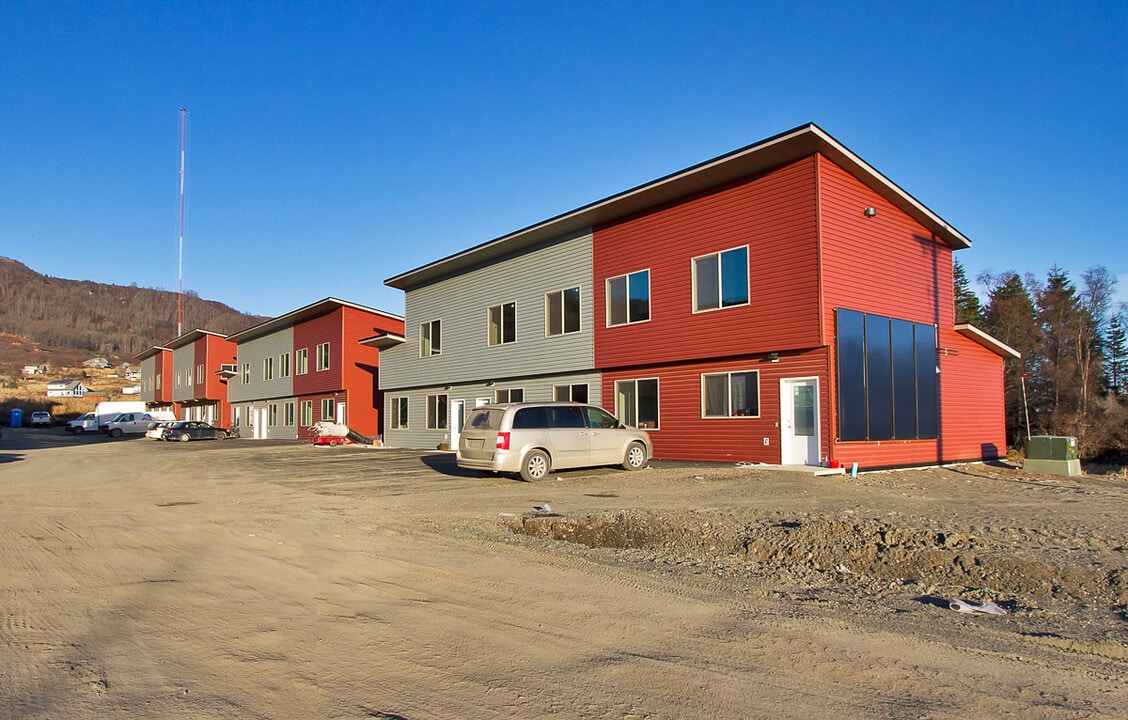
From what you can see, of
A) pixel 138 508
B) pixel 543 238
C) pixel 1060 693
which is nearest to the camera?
pixel 1060 693

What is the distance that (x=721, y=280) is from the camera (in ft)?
62.6

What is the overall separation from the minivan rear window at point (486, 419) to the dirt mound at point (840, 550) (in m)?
5.23

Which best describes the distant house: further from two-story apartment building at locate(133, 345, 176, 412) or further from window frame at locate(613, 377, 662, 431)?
window frame at locate(613, 377, 662, 431)

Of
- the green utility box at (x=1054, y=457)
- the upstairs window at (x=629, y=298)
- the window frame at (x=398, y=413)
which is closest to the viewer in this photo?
the green utility box at (x=1054, y=457)

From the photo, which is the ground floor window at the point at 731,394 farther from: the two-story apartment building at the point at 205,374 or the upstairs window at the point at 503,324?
the two-story apartment building at the point at 205,374

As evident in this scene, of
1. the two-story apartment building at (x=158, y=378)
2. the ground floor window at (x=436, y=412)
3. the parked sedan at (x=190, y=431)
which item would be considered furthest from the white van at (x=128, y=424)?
the ground floor window at (x=436, y=412)

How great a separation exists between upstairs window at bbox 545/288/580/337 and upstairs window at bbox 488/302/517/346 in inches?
72.0

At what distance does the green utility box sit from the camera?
61.9 feet

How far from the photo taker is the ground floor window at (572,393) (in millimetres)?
23547

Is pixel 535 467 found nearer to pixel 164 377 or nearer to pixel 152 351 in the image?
pixel 164 377

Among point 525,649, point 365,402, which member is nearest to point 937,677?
point 525,649

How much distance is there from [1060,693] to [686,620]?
2363mm

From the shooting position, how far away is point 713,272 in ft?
63.4

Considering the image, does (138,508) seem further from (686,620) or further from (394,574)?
(686,620)
